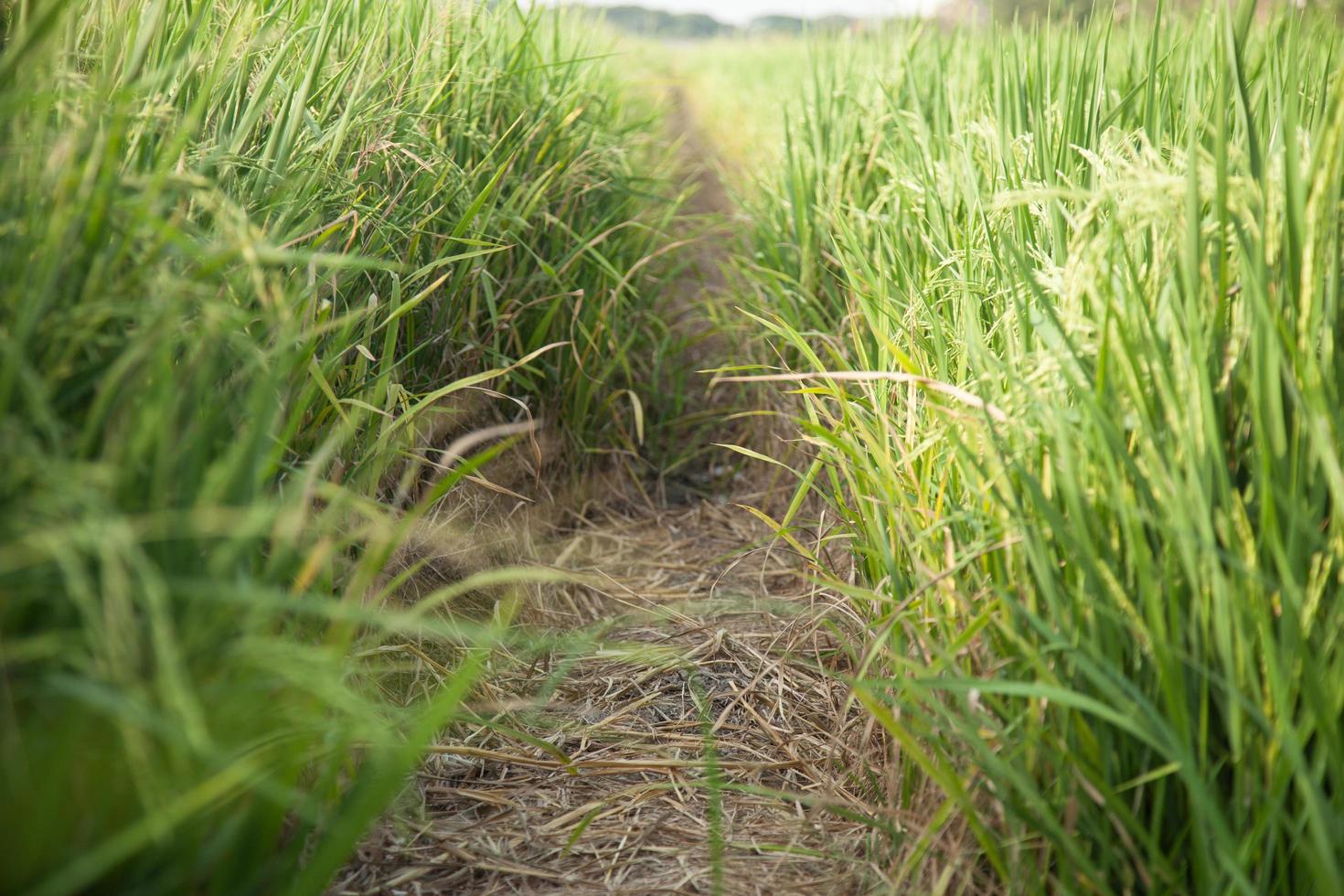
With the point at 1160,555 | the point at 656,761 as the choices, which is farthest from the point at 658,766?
the point at 1160,555

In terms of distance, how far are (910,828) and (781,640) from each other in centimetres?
67

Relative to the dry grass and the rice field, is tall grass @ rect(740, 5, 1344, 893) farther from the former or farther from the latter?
the dry grass

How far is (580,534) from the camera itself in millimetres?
2172

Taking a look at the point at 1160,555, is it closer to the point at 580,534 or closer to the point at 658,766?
the point at 658,766

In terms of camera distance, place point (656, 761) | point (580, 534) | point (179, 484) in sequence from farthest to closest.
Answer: point (580, 534), point (656, 761), point (179, 484)

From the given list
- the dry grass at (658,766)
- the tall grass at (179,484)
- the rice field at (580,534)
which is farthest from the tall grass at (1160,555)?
the tall grass at (179,484)

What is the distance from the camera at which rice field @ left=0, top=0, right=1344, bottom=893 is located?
29.3 inches

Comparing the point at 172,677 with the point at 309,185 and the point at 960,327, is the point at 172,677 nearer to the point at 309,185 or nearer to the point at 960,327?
the point at 309,185

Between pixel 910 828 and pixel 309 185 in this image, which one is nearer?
pixel 910 828

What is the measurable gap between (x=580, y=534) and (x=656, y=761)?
2.73 feet

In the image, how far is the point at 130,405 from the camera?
802mm

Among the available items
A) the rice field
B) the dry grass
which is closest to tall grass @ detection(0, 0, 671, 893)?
the rice field

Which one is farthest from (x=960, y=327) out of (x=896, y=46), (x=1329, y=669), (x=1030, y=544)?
(x=896, y=46)

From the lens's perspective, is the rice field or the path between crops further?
the path between crops
